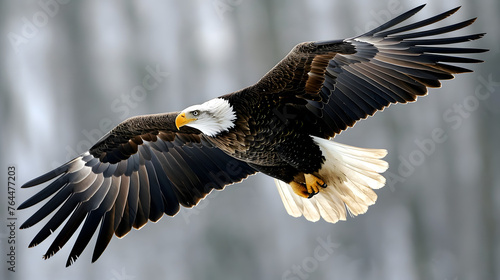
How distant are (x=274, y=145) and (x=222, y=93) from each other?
11.4 feet

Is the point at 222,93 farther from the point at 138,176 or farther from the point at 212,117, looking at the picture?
the point at 212,117

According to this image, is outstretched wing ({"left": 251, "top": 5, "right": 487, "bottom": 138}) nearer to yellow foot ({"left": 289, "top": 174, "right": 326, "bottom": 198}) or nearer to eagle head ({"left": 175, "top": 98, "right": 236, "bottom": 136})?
eagle head ({"left": 175, "top": 98, "right": 236, "bottom": 136})

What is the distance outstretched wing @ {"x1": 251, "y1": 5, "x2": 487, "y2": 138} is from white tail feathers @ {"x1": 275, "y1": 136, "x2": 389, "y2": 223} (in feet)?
0.75

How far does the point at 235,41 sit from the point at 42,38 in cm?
218

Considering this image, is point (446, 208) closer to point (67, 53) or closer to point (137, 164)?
point (137, 164)

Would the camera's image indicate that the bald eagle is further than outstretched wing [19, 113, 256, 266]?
No

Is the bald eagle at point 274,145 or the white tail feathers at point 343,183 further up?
the bald eagle at point 274,145

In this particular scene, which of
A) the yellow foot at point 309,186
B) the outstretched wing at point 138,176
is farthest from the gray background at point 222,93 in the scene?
the yellow foot at point 309,186

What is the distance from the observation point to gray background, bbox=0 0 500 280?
6168 millimetres

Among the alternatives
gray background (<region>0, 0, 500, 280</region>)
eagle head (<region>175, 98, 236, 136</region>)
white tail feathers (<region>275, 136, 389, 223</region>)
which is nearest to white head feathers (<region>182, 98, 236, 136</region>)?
eagle head (<region>175, 98, 236, 136</region>)

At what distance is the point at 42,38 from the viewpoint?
251 inches

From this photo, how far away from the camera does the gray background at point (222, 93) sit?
6168 mm

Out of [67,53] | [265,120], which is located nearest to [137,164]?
[265,120]

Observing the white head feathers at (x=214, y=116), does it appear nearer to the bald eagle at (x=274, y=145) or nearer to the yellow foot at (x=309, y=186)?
the bald eagle at (x=274, y=145)
